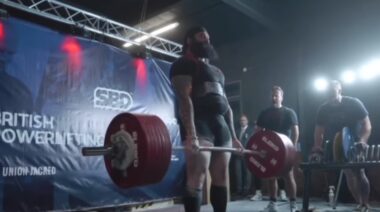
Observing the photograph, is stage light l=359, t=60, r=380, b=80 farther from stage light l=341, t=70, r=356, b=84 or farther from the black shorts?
the black shorts

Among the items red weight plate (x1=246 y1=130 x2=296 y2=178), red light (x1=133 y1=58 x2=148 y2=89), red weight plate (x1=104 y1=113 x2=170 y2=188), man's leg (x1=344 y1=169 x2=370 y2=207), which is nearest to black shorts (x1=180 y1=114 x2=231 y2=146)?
red weight plate (x1=104 y1=113 x2=170 y2=188)

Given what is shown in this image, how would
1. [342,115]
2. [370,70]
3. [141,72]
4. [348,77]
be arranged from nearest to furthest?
[342,115] < [141,72] < [370,70] < [348,77]

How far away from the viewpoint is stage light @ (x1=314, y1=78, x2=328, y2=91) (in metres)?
5.44

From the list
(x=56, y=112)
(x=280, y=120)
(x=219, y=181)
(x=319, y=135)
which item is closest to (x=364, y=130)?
(x=319, y=135)

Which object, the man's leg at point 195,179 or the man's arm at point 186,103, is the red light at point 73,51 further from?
the man's leg at point 195,179

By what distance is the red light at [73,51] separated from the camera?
355 cm

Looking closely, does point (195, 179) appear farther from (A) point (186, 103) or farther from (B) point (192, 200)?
(A) point (186, 103)

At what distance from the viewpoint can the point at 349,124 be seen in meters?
3.37

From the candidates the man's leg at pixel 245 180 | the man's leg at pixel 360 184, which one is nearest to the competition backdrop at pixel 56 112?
the man's leg at pixel 245 180

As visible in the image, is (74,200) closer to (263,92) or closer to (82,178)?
(82,178)

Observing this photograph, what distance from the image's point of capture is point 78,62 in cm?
365

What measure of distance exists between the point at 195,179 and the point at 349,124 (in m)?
2.15

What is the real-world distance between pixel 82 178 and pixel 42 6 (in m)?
3.79

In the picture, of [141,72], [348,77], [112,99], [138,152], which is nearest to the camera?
[138,152]
